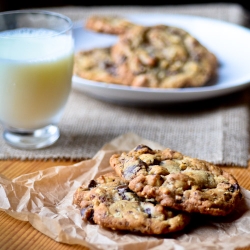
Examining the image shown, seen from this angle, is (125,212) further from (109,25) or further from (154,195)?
(109,25)

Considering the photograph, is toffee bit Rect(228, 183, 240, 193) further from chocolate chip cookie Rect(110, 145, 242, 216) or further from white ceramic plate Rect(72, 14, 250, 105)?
white ceramic plate Rect(72, 14, 250, 105)

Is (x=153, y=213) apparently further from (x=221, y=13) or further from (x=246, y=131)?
(x=221, y=13)

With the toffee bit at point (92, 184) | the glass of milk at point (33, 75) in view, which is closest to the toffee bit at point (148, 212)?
the toffee bit at point (92, 184)

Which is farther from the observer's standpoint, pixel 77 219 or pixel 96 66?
pixel 96 66

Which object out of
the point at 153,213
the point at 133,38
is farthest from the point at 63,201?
the point at 133,38

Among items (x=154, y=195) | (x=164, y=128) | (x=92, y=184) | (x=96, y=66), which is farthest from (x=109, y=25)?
(x=154, y=195)

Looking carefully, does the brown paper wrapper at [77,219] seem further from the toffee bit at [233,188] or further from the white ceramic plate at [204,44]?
the white ceramic plate at [204,44]
